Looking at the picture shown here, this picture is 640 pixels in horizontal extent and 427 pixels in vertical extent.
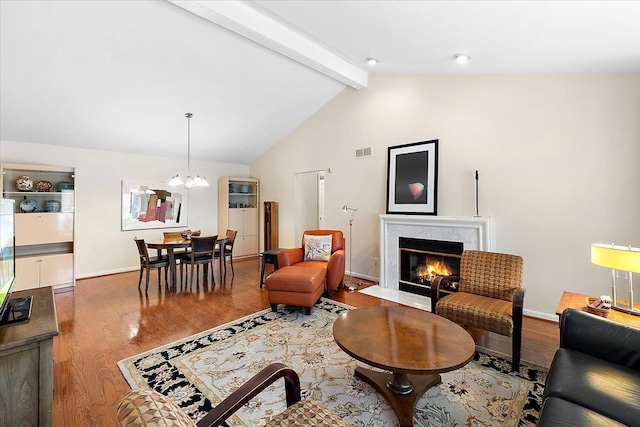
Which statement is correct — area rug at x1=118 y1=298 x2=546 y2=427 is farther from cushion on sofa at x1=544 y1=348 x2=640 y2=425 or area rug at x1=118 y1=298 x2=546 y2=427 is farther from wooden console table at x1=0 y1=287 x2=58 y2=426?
wooden console table at x1=0 y1=287 x2=58 y2=426

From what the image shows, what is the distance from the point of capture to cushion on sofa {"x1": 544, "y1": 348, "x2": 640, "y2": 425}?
4.17 ft

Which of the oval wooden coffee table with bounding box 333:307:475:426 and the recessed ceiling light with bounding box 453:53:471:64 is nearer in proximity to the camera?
the oval wooden coffee table with bounding box 333:307:475:426

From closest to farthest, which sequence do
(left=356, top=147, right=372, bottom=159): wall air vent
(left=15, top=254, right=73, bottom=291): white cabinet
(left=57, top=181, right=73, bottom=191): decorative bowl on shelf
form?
(left=15, top=254, right=73, bottom=291): white cabinet, (left=57, top=181, right=73, bottom=191): decorative bowl on shelf, (left=356, top=147, right=372, bottom=159): wall air vent

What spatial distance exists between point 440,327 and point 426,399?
488mm

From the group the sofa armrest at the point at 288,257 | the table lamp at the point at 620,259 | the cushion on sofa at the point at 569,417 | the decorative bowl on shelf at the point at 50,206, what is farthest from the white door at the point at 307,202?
the cushion on sofa at the point at 569,417

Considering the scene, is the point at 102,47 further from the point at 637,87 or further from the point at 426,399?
the point at 637,87

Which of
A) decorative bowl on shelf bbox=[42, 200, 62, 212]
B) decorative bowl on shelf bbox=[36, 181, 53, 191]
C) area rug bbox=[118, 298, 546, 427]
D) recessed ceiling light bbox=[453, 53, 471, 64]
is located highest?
recessed ceiling light bbox=[453, 53, 471, 64]

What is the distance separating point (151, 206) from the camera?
19.3ft

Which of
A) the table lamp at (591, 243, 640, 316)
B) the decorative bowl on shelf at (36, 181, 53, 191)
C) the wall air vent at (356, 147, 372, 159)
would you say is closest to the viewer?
the table lamp at (591, 243, 640, 316)

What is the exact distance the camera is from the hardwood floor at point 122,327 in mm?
2010

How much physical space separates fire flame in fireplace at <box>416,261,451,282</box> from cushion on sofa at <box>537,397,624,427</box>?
108 inches

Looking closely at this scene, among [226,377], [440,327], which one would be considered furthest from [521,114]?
[226,377]

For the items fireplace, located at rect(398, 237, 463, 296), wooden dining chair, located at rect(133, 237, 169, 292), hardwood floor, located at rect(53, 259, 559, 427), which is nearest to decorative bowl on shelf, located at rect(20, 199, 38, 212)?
hardwood floor, located at rect(53, 259, 559, 427)

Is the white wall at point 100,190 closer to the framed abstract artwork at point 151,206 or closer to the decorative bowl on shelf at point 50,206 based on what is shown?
the framed abstract artwork at point 151,206
